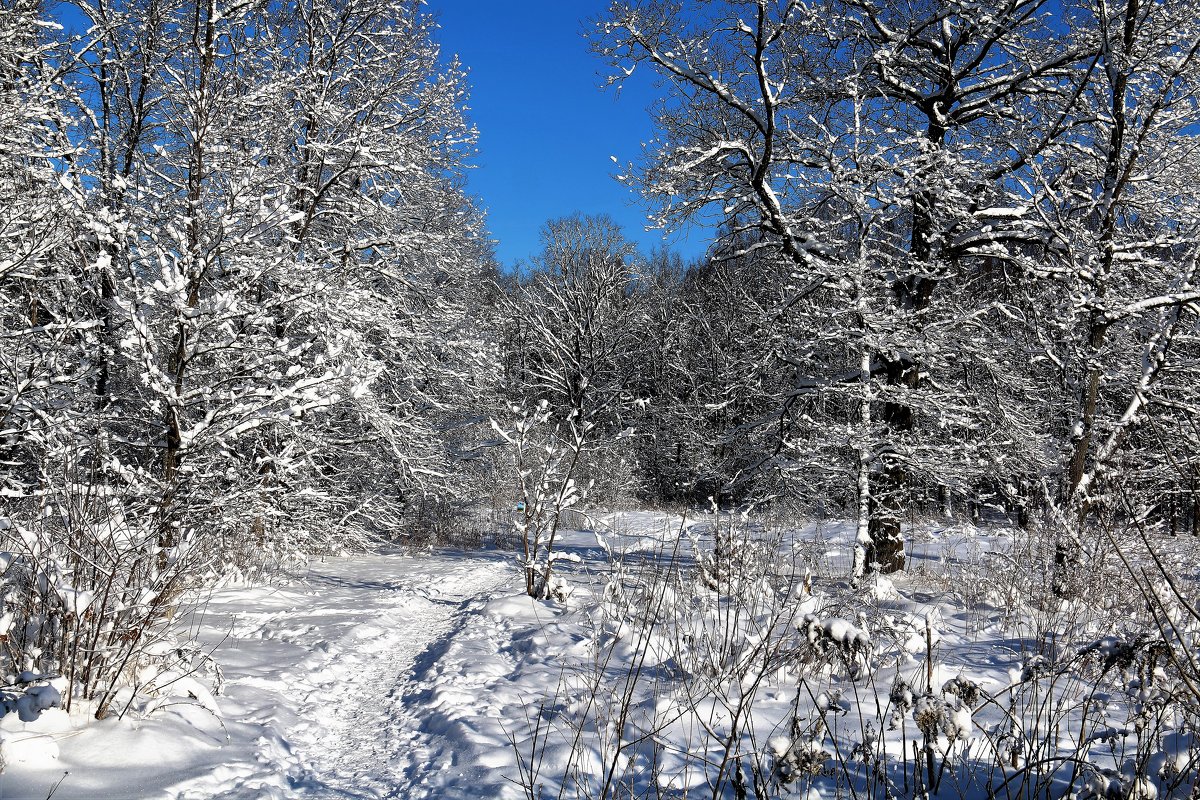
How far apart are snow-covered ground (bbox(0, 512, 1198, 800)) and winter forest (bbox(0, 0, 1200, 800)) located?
0.04 m

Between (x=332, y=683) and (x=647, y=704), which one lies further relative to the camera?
(x=332, y=683)

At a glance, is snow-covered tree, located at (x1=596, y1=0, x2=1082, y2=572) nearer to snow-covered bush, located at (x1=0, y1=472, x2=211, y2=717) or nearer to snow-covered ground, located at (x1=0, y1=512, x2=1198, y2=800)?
snow-covered ground, located at (x1=0, y1=512, x2=1198, y2=800)

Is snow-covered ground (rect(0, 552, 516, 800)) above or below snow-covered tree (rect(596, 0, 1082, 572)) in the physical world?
below

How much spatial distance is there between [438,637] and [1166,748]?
16.4 ft

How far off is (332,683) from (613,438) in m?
4.71

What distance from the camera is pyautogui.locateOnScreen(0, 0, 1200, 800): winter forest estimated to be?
3.10 m

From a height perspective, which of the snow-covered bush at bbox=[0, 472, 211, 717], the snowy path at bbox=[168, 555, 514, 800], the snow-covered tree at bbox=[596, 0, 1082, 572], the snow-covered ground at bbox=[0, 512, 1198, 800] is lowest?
the snowy path at bbox=[168, 555, 514, 800]

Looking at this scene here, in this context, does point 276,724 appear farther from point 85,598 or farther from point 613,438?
point 613,438

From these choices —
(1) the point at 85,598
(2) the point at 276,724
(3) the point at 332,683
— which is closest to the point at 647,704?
(2) the point at 276,724

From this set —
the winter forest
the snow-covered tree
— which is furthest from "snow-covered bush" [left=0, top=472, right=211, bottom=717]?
the snow-covered tree

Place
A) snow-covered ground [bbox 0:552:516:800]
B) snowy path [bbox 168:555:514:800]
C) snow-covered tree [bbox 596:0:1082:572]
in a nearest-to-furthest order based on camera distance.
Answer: snow-covered ground [bbox 0:552:516:800], snowy path [bbox 168:555:514:800], snow-covered tree [bbox 596:0:1082:572]

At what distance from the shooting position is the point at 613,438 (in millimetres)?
8680

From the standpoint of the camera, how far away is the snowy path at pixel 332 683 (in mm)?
3129

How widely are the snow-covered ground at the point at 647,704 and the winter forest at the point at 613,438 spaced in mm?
38
